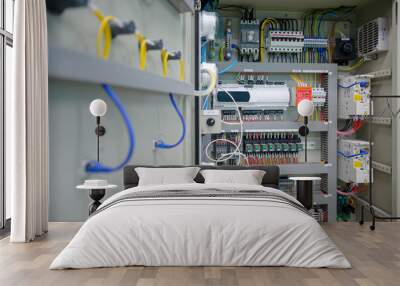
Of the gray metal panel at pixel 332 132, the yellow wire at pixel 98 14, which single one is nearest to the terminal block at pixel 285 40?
the gray metal panel at pixel 332 132

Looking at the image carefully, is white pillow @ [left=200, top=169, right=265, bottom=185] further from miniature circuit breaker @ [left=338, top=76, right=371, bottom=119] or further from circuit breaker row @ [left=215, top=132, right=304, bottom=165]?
miniature circuit breaker @ [left=338, top=76, right=371, bottom=119]

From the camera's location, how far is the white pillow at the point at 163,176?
15.2 feet

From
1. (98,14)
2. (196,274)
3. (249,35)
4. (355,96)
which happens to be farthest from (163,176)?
(98,14)

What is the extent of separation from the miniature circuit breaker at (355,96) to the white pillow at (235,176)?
2038 millimetres

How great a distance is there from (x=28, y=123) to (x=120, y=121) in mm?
660

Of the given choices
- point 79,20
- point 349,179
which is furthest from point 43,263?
point 349,179

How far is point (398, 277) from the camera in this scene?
3.01 meters

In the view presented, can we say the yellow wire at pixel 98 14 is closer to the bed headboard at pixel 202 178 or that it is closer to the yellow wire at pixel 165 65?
the yellow wire at pixel 165 65

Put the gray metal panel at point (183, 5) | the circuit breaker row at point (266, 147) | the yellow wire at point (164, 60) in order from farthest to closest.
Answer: the circuit breaker row at point (266, 147), the gray metal panel at point (183, 5), the yellow wire at point (164, 60)

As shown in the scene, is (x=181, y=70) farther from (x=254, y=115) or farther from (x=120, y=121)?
(x=254, y=115)

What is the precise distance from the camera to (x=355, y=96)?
6.22 metres

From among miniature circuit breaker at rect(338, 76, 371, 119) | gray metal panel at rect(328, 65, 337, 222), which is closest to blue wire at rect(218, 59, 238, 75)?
gray metal panel at rect(328, 65, 337, 222)

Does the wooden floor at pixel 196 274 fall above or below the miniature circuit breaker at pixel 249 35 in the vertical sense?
below

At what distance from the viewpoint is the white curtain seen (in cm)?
378
